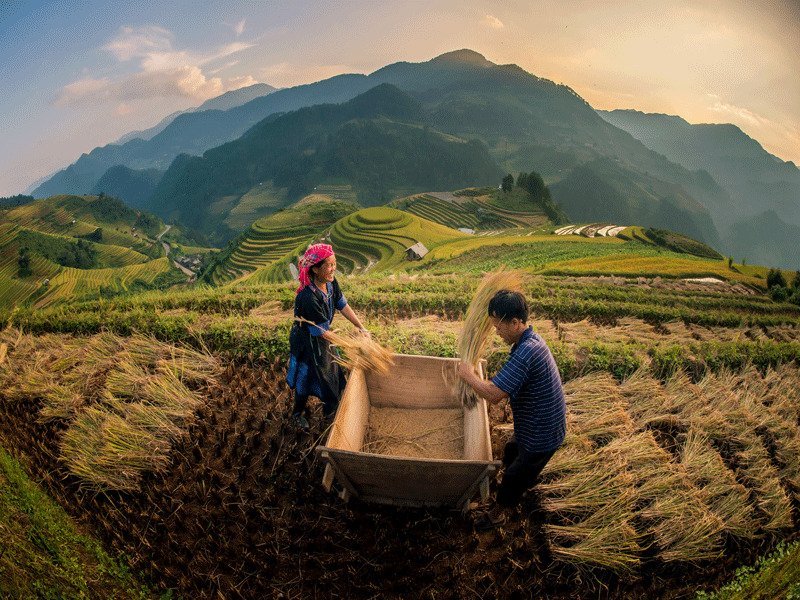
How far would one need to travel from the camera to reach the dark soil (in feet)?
7.79

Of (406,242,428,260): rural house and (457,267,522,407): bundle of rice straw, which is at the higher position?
(457,267,522,407): bundle of rice straw

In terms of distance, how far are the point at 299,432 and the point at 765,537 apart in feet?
11.6

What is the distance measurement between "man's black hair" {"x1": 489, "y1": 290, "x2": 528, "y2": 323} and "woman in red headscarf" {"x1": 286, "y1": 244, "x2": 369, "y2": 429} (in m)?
1.32

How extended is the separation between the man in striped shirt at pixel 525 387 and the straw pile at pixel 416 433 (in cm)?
53

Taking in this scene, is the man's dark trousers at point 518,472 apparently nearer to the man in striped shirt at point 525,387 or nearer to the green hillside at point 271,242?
the man in striped shirt at point 525,387

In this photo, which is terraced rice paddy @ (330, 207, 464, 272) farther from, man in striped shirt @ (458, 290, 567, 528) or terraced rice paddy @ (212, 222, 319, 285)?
man in striped shirt @ (458, 290, 567, 528)

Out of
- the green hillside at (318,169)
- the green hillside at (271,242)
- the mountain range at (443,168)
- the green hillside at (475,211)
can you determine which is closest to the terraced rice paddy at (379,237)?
the green hillside at (271,242)

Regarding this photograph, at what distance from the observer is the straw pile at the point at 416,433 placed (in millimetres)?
2848

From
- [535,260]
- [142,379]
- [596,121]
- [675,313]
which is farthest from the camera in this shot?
[596,121]

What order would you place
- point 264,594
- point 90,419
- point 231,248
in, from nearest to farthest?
point 264,594, point 90,419, point 231,248

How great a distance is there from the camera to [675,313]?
21.7 ft

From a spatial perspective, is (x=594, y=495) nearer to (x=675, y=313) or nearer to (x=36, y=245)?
(x=675, y=313)

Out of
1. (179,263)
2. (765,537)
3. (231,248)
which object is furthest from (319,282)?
(179,263)

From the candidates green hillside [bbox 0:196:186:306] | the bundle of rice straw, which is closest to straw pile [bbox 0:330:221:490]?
the bundle of rice straw
